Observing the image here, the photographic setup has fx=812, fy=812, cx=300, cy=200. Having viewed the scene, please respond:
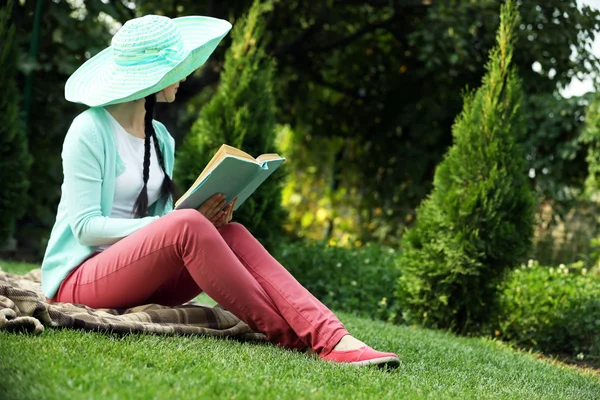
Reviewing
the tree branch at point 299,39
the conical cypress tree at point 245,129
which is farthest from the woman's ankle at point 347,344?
the tree branch at point 299,39

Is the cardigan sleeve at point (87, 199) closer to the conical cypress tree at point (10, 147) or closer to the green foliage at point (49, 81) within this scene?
the conical cypress tree at point (10, 147)

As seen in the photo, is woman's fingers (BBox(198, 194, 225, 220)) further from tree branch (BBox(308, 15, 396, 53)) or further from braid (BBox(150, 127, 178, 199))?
tree branch (BBox(308, 15, 396, 53))

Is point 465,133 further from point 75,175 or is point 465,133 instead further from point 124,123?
point 75,175

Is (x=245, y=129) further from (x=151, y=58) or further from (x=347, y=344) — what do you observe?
(x=347, y=344)

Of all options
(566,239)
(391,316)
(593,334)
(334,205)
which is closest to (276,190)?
(391,316)

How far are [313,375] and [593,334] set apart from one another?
3235mm

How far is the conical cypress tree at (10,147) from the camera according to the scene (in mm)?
6945

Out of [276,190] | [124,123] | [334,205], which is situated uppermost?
[124,123]

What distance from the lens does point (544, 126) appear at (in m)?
8.12

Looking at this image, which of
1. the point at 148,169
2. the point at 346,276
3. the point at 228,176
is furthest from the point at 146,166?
the point at 346,276

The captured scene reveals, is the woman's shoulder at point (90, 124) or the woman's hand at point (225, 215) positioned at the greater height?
the woman's shoulder at point (90, 124)

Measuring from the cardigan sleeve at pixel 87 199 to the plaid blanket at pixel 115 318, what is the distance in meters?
0.32

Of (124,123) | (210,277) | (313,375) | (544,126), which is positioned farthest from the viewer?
(544,126)

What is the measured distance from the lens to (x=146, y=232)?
3348 mm
